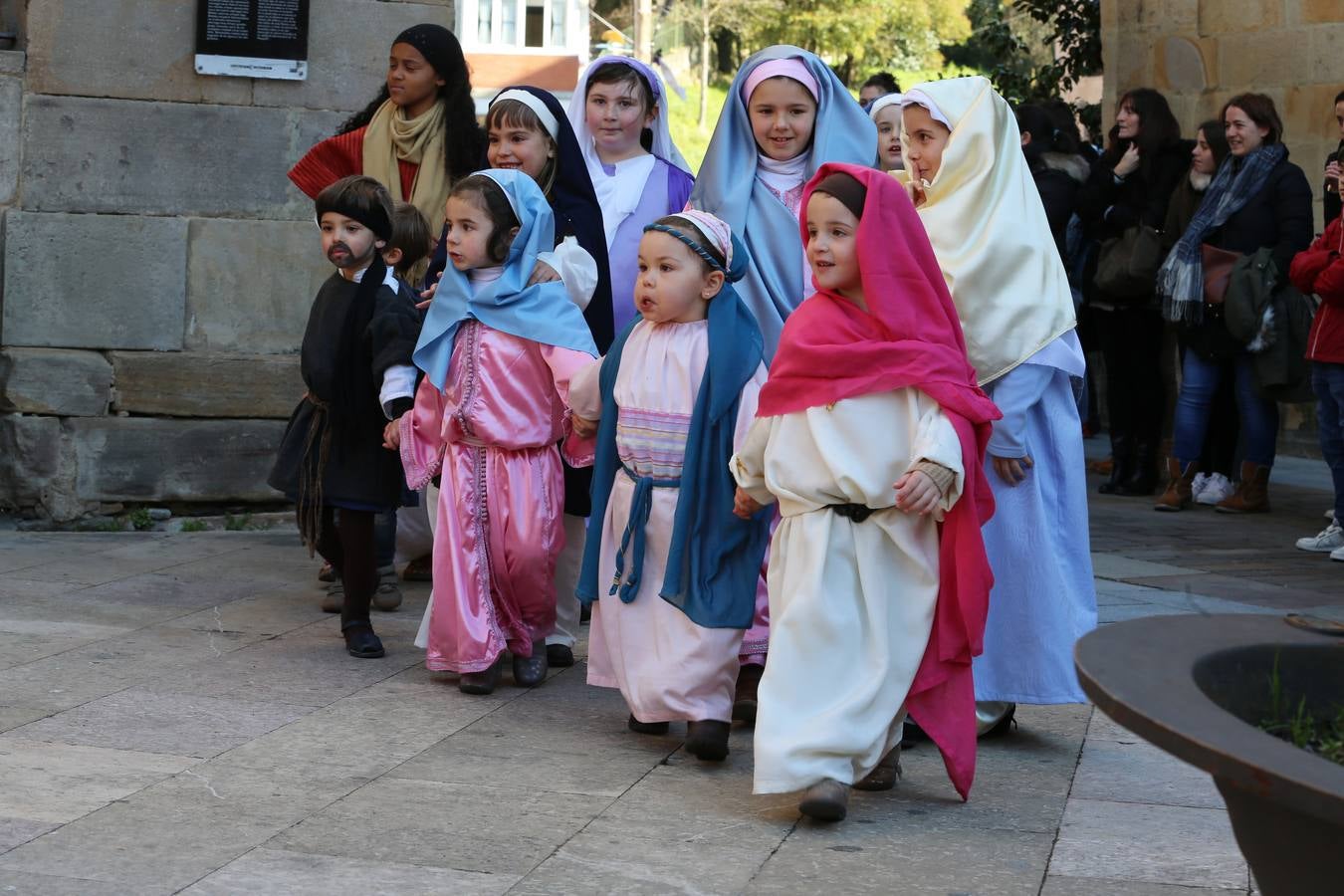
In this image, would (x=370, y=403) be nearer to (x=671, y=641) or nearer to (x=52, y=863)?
(x=671, y=641)

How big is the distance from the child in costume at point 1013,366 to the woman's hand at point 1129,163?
5.12 m

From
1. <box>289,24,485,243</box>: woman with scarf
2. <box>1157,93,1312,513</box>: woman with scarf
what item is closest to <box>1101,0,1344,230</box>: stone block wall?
<box>1157,93,1312,513</box>: woman with scarf

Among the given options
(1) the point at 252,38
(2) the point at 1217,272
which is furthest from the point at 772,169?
(2) the point at 1217,272

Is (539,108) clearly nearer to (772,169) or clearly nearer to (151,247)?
(772,169)

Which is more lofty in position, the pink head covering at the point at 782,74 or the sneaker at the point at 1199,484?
the pink head covering at the point at 782,74

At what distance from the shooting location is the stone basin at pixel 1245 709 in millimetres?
1943

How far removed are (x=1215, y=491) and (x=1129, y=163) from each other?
1.81 m

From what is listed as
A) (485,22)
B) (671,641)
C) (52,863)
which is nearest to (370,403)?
(671,641)

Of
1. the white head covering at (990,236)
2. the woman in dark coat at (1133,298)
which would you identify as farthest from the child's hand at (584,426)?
the woman in dark coat at (1133,298)

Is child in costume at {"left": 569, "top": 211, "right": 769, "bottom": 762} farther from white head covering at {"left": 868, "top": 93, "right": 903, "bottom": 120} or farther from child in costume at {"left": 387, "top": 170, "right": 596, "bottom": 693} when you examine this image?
white head covering at {"left": 868, "top": 93, "right": 903, "bottom": 120}

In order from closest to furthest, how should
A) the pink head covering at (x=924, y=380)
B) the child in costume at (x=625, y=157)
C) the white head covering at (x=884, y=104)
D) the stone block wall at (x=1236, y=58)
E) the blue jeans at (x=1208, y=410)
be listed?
the pink head covering at (x=924, y=380) < the child in costume at (x=625, y=157) < the white head covering at (x=884, y=104) < the blue jeans at (x=1208, y=410) < the stone block wall at (x=1236, y=58)

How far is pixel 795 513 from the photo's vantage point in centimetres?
412

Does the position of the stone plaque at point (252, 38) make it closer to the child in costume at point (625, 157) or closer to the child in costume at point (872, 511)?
the child in costume at point (625, 157)

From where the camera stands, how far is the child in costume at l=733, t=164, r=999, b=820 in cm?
396
